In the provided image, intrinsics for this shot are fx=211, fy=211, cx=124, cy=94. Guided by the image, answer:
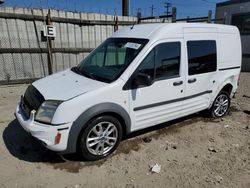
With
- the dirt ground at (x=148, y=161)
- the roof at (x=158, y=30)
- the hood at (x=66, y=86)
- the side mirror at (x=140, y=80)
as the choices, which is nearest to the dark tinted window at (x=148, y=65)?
the side mirror at (x=140, y=80)

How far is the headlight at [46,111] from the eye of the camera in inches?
110

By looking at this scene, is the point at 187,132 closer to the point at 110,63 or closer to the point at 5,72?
the point at 110,63

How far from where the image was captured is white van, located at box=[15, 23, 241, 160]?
9.32 feet

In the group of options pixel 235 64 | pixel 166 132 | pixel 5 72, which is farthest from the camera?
pixel 5 72

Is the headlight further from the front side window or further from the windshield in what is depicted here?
the front side window

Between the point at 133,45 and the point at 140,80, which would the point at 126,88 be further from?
the point at 133,45

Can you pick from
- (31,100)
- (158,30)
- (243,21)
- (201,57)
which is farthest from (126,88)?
(243,21)

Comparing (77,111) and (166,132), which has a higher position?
(77,111)

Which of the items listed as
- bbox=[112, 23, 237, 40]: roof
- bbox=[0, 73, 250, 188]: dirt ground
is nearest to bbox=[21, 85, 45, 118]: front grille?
bbox=[0, 73, 250, 188]: dirt ground

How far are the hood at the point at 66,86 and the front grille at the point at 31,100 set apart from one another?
0.07 meters

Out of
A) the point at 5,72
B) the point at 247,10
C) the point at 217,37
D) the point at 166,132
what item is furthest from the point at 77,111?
the point at 247,10

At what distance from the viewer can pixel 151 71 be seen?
11.1ft

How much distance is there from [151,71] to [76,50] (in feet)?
17.0

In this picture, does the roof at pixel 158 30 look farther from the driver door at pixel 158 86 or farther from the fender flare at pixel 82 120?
the fender flare at pixel 82 120
